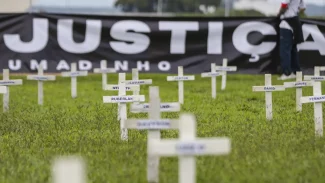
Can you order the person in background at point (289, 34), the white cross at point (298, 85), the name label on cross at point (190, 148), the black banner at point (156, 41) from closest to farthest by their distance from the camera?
the name label on cross at point (190, 148) → the white cross at point (298, 85) → the person in background at point (289, 34) → the black banner at point (156, 41)

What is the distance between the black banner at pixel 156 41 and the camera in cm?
1833

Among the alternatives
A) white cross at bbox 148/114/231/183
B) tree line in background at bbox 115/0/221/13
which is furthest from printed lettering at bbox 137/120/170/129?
tree line in background at bbox 115/0/221/13

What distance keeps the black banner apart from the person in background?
1.10m

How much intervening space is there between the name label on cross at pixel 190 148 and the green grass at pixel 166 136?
4.29 ft

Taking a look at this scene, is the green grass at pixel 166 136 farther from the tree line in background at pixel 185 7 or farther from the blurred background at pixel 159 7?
the tree line in background at pixel 185 7

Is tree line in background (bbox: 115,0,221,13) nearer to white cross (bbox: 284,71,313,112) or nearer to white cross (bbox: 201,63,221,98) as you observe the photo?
white cross (bbox: 201,63,221,98)

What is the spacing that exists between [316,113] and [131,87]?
2.56 m

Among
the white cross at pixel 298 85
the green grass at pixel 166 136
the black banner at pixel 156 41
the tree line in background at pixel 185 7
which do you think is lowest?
the green grass at pixel 166 136

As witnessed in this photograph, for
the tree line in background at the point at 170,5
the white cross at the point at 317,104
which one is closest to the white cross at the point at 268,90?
the white cross at the point at 317,104

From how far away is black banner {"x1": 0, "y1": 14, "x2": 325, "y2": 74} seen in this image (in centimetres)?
1833

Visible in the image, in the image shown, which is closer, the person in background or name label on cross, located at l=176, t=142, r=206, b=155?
name label on cross, located at l=176, t=142, r=206, b=155

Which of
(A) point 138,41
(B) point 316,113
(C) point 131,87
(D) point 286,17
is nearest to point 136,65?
(A) point 138,41

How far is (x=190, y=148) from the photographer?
495 centimetres

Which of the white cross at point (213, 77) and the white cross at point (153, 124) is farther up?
the white cross at point (213, 77)
